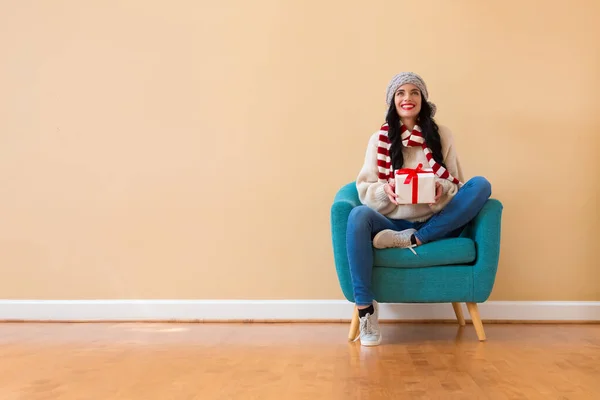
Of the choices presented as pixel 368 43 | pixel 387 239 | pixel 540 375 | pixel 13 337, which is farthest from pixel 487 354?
pixel 13 337

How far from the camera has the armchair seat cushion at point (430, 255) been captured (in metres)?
2.64

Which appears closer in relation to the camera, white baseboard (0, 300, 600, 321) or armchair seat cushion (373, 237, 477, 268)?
armchair seat cushion (373, 237, 477, 268)

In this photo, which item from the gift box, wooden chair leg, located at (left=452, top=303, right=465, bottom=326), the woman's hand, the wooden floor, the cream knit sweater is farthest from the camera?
wooden chair leg, located at (left=452, top=303, right=465, bottom=326)

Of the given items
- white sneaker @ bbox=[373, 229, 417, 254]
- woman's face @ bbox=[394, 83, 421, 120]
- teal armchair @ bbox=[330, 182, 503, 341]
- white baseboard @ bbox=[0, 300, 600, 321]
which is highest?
woman's face @ bbox=[394, 83, 421, 120]

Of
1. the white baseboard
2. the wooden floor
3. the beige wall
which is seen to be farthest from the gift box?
the white baseboard

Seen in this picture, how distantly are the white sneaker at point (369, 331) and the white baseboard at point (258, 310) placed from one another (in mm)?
588

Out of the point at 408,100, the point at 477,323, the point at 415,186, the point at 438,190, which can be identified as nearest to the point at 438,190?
the point at 438,190

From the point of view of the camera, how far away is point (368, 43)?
3.23 m

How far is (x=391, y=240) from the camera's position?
8.74 ft

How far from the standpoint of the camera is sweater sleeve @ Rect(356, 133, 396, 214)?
280cm

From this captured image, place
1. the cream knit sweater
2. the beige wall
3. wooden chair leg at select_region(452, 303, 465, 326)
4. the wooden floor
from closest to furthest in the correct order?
the wooden floor → the cream knit sweater → wooden chair leg at select_region(452, 303, 465, 326) → the beige wall

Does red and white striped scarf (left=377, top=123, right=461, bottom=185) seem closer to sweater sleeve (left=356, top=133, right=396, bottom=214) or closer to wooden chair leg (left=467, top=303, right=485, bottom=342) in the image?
sweater sleeve (left=356, top=133, right=396, bottom=214)

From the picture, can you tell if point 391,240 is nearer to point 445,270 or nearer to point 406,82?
point 445,270

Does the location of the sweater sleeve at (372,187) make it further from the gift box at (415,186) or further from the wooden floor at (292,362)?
the wooden floor at (292,362)
